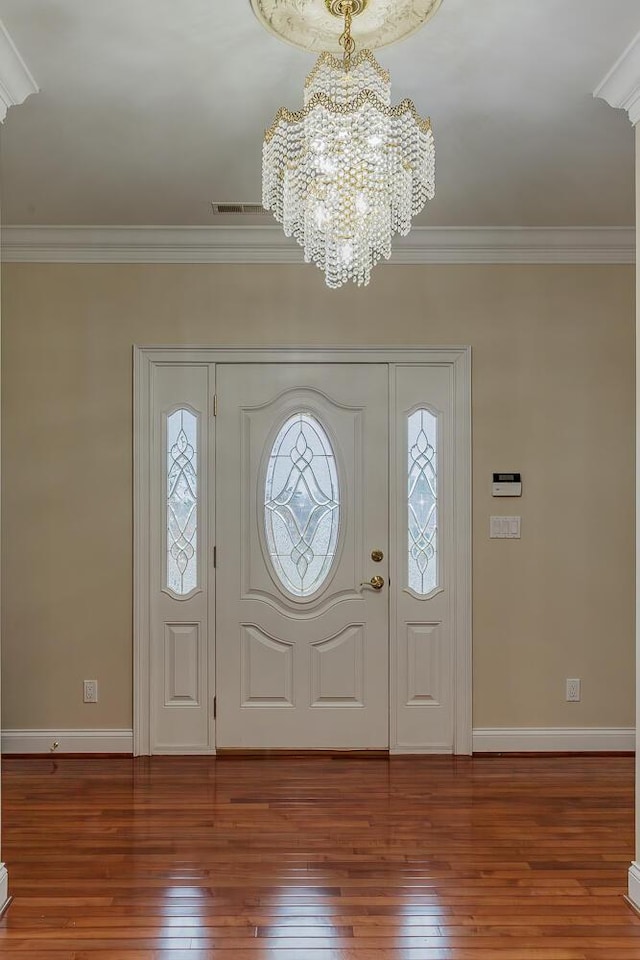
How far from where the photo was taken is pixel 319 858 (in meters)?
2.94

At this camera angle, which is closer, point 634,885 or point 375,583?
point 634,885

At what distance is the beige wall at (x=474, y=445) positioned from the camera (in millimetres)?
4121

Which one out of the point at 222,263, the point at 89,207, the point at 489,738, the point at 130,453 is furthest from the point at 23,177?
the point at 489,738

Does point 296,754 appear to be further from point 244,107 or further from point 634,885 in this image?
point 244,107

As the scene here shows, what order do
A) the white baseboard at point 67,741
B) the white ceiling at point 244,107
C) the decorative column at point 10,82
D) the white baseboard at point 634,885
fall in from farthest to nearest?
the white baseboard at point 67,741 < the white baseboard at point 634,885 < the decorative column at point 10,82 < the white ceiling at point 244,107

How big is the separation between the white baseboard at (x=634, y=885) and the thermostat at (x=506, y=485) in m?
1.98

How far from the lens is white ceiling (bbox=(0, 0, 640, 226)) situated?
2.34 m

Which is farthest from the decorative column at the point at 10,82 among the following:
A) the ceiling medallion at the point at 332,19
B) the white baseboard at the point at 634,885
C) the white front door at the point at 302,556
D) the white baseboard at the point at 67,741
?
the white baseboard at the point at 634,885

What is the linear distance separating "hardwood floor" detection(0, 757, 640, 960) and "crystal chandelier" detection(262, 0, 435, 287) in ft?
6.97

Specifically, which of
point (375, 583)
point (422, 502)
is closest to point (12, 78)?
point (422, 502)

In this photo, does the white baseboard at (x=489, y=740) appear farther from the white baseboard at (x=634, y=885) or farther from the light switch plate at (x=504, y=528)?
the white baseboard at (x=634, y=885)

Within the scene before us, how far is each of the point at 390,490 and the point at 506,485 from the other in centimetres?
63

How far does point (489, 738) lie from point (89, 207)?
11.4 feet

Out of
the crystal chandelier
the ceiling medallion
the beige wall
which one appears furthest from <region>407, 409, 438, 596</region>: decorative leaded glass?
the ceiling medallion
